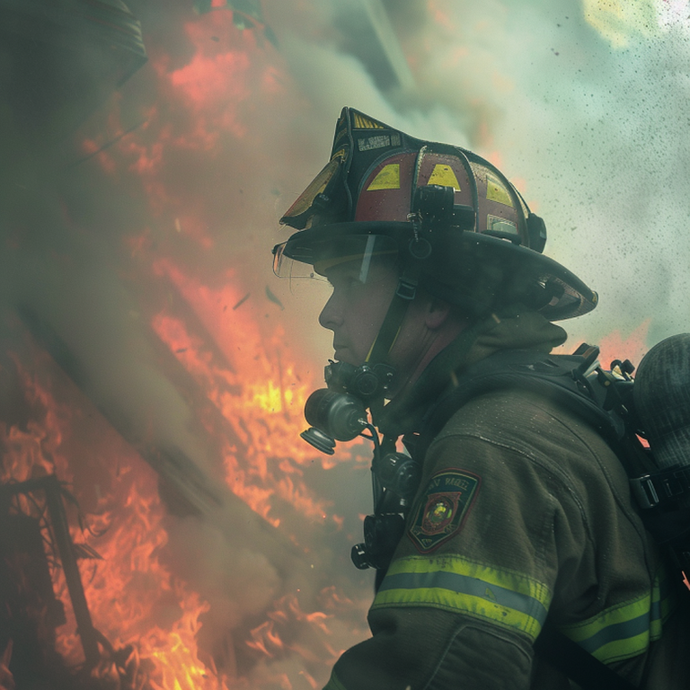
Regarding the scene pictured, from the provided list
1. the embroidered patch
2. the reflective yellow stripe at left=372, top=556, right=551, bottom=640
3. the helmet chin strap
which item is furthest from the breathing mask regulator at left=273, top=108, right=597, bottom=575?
the reflective yellow stripe at left=372, top=556, right=551, bottom=640

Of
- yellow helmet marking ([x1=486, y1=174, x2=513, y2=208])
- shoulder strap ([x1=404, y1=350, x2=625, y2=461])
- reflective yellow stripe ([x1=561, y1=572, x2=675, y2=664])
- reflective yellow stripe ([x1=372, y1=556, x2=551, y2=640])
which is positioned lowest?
reflective yellow stripe ([x1=372, y1=556, x2=551, y2=640])

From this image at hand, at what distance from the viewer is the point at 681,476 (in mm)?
1436

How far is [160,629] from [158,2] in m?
4.96

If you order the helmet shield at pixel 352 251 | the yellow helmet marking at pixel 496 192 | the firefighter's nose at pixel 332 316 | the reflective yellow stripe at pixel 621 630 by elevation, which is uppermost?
the yellow helmet marking at pixel 496 192

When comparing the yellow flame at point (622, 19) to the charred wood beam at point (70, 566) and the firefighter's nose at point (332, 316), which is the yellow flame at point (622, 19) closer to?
the firefighter's nose at point (332, 316)

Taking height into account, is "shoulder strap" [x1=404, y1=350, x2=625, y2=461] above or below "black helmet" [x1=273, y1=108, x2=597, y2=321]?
below

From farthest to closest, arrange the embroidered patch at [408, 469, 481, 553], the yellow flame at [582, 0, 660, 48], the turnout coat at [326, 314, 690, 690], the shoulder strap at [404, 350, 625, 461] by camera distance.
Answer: the yellow flame at [582, 0, 660, 48], the shoulder strap at [404, 350, 625, 461], the embroidered patch at [408, 469, 481, 553], the turnout coat at [326, 314, 690, 690]

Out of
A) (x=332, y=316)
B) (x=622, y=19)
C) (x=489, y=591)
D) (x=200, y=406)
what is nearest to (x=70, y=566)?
(x=200, y=406)

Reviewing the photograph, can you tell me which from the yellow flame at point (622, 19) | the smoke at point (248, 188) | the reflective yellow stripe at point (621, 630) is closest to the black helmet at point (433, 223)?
the reflective yellow stripe at point (621, 630)

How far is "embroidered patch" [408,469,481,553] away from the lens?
1.28 m

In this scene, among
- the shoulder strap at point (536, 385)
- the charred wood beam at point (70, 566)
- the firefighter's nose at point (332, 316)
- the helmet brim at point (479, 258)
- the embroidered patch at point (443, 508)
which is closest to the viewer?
the embroidered patch at point (443, 508)

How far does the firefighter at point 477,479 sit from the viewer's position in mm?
1185

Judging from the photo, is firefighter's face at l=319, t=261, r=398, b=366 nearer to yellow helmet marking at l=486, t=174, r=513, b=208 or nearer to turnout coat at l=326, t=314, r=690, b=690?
yellow helmet marking at l=486, t=174, r=513, b=208

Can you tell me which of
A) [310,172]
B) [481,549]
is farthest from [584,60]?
[481,549]
